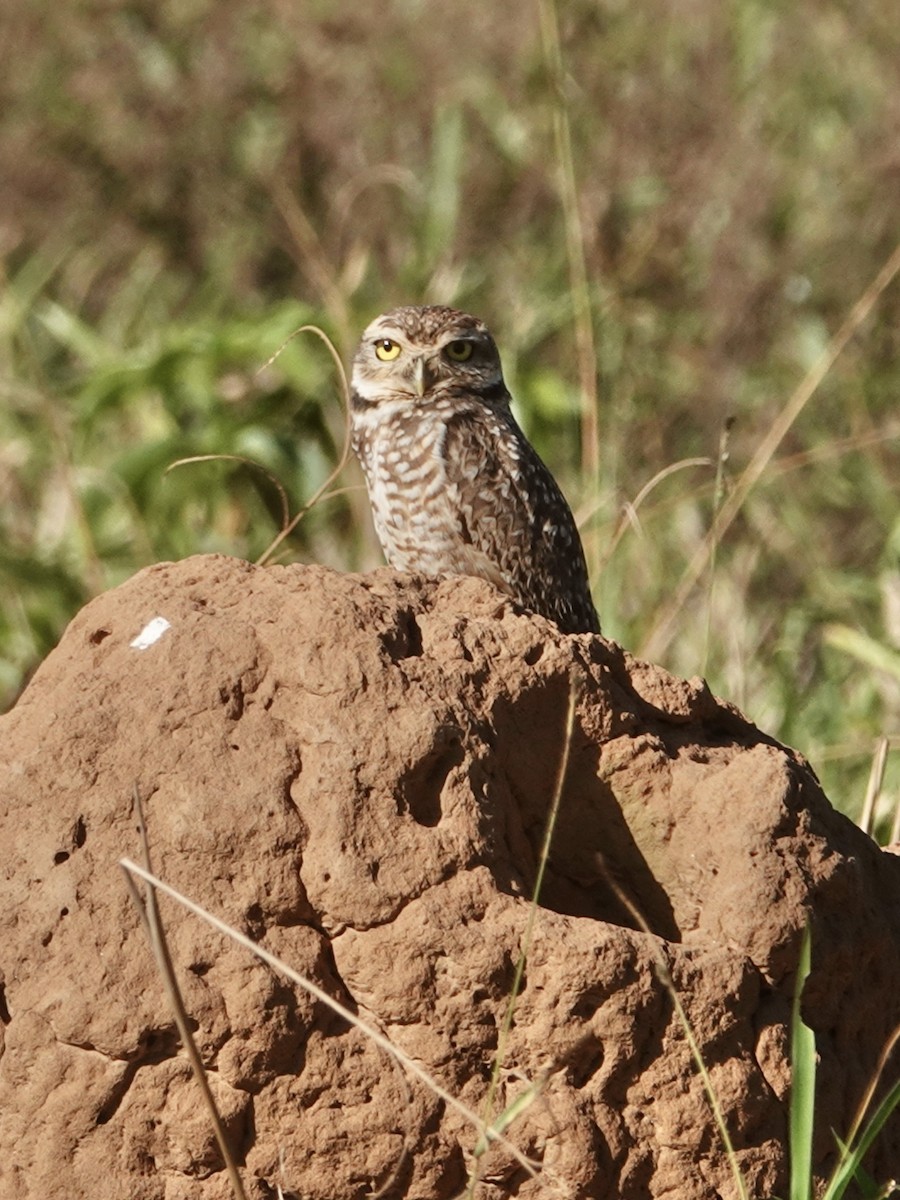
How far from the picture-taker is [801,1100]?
317 centimetres

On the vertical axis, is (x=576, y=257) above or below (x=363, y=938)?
above

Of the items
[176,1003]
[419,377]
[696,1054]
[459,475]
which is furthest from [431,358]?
[176,1003]

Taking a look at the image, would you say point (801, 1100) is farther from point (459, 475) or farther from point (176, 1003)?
point (459, 475)

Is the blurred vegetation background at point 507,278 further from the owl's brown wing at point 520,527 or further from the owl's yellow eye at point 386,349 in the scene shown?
the owl's yellow eye at point 386,349

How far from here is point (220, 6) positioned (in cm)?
1168

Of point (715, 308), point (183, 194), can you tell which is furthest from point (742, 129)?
point (183, 194)

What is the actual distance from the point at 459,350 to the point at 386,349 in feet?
0.77

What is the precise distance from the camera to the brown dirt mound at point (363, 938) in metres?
3.22

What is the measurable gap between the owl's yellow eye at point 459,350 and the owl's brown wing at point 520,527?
426mm

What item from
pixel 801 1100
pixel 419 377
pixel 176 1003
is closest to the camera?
pixel 176 1003

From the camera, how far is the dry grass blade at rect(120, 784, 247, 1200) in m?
2.82

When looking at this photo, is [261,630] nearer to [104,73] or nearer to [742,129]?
[742,129]

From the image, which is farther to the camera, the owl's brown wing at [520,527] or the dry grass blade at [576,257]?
the dry grass blade at [576,257]

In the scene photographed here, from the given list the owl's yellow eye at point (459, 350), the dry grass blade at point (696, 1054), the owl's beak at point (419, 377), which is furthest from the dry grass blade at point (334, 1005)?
the owl's yellow eye at point (459, 350)
